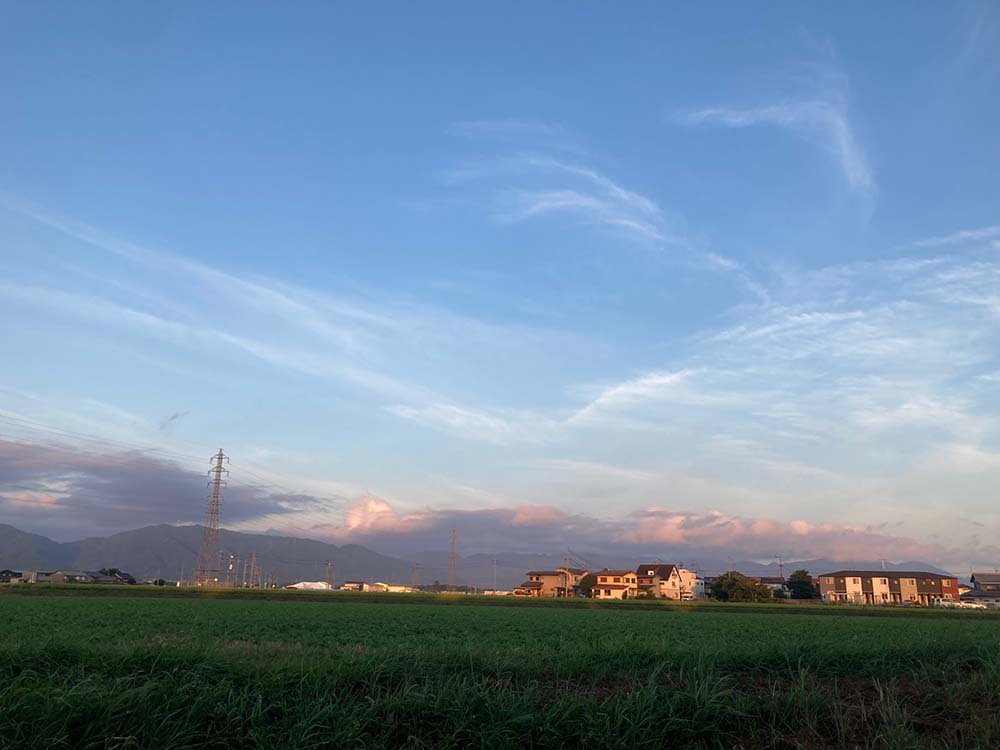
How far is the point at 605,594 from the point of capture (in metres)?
158

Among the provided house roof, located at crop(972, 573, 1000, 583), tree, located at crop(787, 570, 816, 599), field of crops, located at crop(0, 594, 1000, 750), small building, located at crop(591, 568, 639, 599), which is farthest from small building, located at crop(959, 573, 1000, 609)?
field of crops, located at crop(0, 594, 1000, 750)

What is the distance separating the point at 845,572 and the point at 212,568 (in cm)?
13327

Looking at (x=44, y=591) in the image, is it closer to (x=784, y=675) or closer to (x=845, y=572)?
(x=784, y=675)

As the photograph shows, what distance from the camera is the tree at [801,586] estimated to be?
153125 mm

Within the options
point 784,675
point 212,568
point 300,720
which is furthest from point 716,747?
point 212,568

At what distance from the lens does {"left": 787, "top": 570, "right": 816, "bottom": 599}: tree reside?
502 ft

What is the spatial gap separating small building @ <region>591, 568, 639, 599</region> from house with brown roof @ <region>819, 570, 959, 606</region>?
128 feet

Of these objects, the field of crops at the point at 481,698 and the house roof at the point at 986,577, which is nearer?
the field of crops at the point at 481,698

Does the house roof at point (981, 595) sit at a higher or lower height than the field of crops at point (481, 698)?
lower

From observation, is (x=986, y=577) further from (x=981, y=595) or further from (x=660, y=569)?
(x=660, y=569)

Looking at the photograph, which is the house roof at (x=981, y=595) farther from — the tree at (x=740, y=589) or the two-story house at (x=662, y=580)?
the tree at (x=740, y=589)

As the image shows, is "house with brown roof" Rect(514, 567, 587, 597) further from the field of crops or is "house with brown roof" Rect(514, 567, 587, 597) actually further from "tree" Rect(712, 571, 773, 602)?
the field of crops

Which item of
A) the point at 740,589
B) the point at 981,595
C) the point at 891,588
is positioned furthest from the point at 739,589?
the point at 981,595

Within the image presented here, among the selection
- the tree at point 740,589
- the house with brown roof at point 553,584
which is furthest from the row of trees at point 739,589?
the house with brown roof at point 553,584
